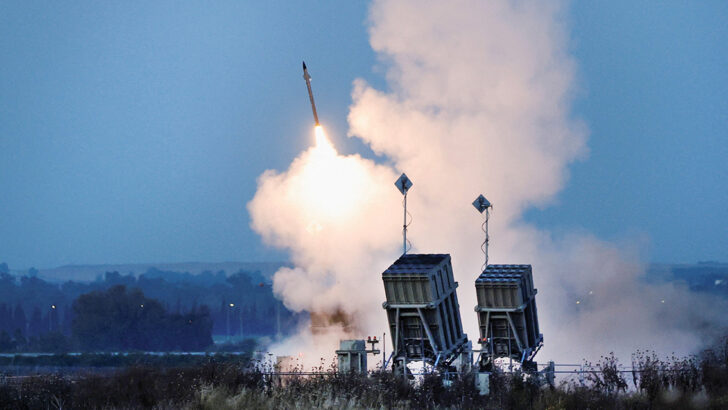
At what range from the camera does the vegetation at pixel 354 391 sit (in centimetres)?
3166

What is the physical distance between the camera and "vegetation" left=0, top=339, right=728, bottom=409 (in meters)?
31.7

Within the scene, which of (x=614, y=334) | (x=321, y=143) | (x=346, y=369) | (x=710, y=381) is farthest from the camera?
(x=614, y=334)

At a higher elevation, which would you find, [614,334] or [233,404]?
[614,334]

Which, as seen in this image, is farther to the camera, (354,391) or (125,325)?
(125,325)

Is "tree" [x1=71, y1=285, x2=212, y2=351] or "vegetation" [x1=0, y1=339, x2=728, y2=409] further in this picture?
"tree" [x1=71, y1=285, x2=212, y2=351]

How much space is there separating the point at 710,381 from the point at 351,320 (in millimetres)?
29443

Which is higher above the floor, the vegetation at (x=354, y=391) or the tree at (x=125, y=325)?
the tree at (x=125, y=325)

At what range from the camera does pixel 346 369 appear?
130ft

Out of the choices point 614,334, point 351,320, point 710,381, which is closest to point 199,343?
point 614,334

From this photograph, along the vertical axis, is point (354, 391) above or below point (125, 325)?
below

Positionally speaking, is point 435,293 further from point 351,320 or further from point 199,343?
point 199,343

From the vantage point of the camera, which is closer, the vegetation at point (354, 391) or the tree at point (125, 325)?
the vegetation at point (354, 391)

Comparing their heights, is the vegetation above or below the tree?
below

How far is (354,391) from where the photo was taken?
32.7 metres
